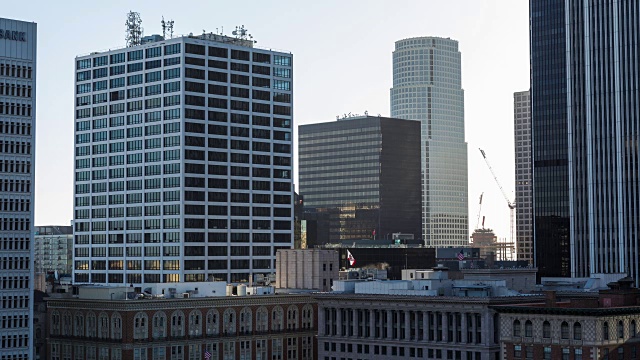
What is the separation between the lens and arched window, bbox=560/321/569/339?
168 meters

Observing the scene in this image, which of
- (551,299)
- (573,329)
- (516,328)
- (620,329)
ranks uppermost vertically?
(551,299)

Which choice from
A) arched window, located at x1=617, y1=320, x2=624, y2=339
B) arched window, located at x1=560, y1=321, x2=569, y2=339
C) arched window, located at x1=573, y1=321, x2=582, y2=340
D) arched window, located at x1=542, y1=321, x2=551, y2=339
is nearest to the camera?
arched window, located at x1=573, y1=321, x2=582, y2=340

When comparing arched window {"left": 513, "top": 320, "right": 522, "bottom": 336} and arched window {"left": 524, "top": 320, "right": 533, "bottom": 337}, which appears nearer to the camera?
arched window {"left": 524, "top": 320, "right": 533, "bottom": 337}

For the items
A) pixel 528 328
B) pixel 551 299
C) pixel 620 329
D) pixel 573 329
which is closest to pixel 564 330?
pixel 573 329

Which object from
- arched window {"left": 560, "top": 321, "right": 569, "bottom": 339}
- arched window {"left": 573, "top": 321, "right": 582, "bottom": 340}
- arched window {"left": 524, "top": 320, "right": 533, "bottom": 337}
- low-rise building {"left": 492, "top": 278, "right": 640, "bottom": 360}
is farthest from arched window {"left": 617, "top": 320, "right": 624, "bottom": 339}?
arched window {"left": 524, "top": 320, "right": 533, "bottom": 337}

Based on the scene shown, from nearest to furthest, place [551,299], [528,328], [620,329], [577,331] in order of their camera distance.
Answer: [577,331], [620,329], [528,328], [551,299]

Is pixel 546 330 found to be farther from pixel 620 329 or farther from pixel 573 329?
pixel 620 329

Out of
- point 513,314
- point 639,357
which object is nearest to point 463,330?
point 513,314

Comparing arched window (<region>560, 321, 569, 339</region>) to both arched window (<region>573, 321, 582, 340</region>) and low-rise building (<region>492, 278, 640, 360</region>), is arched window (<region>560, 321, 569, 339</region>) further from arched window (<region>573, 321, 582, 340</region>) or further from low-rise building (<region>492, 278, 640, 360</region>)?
arched window (<region>573, 321, 582, 340</region>)

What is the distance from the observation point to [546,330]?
171 m

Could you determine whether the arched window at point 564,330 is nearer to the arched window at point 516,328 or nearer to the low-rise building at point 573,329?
the low-rise building at point 573,329

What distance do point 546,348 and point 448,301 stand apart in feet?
99.3

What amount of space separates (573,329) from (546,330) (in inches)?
191

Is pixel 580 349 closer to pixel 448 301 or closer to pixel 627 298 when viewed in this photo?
pixel 627 298
